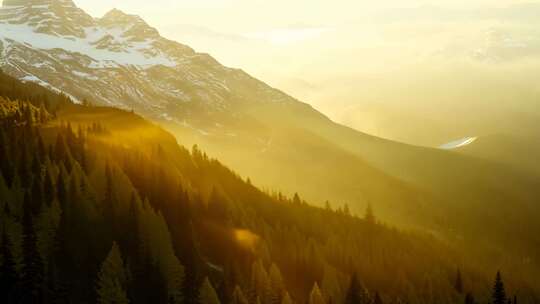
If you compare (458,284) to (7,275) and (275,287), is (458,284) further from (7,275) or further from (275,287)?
(7,275)

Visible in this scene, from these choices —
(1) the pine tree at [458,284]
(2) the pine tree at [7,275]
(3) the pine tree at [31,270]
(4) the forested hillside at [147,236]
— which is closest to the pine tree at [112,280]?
(4) the forested hillside at [147,236]

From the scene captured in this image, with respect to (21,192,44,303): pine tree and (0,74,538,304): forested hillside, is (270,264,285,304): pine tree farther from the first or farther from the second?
(21,192,44,303): pine tree

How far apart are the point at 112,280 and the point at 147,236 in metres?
19.1

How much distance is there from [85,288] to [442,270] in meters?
125

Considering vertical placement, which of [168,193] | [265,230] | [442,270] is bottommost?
[442,270]

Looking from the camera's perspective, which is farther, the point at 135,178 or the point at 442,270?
the point at 442,270

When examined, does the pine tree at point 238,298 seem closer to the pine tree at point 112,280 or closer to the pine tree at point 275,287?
the pine tree at point 275,287

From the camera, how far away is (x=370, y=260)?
181 meters

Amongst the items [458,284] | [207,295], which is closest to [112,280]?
[207,295]

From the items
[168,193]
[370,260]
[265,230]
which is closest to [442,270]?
[370,260]

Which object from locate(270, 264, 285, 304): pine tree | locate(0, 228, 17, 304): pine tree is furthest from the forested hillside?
locate(270, 264, 285, 304): pine tree

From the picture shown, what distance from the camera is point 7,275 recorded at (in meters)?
90.1

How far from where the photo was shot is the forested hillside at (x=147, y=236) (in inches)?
3890

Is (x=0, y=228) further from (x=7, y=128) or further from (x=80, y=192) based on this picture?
(x=7, y=128)
